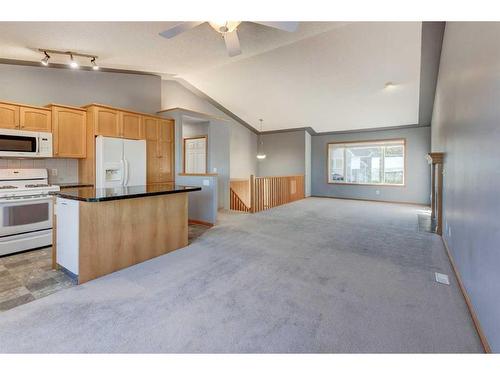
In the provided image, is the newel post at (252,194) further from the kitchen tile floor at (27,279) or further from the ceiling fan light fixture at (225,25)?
the kitchen tile floor at (27,279)

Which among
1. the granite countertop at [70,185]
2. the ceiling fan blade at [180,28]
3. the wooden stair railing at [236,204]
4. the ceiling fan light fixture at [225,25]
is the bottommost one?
the wooden stair railing at [236,204]

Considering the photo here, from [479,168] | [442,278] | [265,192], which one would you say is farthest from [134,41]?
[442,278]

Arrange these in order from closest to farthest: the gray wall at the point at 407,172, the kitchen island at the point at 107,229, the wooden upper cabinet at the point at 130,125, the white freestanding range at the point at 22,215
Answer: the kitchen island at the point at 107,229, the white freestanding range at the point at 22,215, the wooden upper cabinet at the point at 130,125, the gray wall at the point at 407,172

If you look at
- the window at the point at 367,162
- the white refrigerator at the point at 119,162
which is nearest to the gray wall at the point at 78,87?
the white refrigerator at the point at 119,162

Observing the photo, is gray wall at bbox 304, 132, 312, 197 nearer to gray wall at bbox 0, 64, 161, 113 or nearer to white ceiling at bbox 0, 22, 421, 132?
white ceiling at bbox 0, 22, 421, 132

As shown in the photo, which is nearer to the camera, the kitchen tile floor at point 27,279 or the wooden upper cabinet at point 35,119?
the kitchen tile floor at point 27,279

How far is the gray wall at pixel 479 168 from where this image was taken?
4.69 feet

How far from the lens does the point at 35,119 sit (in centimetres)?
369

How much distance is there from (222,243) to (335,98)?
504 centimetres

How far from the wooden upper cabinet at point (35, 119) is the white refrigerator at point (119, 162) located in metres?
0.68

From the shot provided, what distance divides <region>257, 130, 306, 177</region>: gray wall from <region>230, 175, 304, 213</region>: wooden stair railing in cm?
67

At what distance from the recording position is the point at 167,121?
5348 mm
